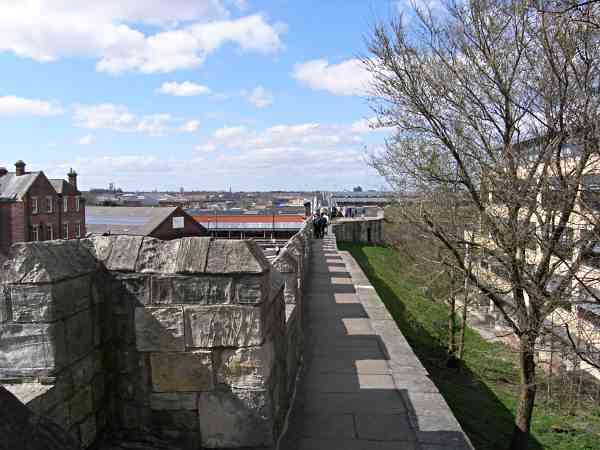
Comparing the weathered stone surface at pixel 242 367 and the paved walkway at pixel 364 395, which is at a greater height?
the weathered stone surface at pixel 242 367

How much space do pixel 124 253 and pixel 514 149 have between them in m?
5.94

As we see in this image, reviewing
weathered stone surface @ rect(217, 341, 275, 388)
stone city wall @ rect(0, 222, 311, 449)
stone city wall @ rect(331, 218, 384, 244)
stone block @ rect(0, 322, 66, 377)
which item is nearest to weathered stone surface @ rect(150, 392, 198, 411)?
stone city wall @ rect(0, 222, 311, 449)

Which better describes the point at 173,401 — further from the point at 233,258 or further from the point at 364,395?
the point at 364,395

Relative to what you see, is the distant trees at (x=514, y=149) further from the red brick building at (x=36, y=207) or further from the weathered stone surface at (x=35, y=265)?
the red brick building at (x=36, y=207)

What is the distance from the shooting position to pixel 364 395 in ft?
Answer: 17.9

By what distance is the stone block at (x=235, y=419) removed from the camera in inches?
132

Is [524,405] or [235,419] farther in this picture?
[524,405]

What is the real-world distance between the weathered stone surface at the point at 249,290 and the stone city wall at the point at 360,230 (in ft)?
124

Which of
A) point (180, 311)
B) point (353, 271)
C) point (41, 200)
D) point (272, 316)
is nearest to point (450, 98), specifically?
point (272, 316)

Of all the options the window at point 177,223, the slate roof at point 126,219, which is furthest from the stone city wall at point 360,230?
the slate roof at point 126,219

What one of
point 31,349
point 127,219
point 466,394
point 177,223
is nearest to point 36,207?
point 177,223

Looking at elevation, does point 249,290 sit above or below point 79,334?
above

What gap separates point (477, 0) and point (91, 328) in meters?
7.37

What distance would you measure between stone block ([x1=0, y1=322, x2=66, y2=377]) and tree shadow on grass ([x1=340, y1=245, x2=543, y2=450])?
736cm
